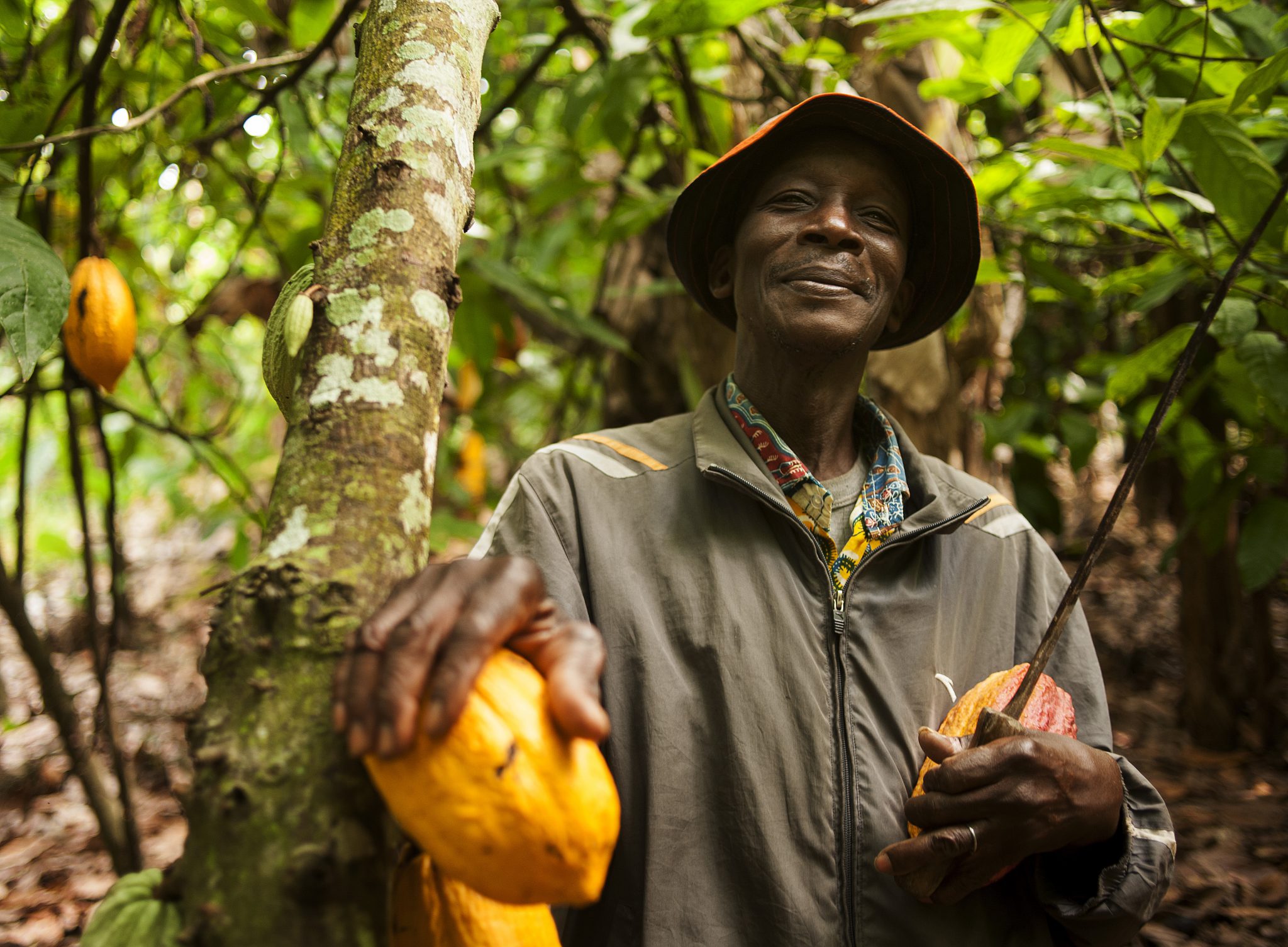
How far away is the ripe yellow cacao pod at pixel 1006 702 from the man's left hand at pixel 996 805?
9 centimetres

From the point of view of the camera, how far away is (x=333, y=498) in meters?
0.63

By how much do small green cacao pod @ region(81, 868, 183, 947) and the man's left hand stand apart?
823mm

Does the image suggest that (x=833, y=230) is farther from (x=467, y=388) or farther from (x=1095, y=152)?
(x=467, y=388)

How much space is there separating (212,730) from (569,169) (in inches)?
96.3

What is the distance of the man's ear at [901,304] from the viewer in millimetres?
1704

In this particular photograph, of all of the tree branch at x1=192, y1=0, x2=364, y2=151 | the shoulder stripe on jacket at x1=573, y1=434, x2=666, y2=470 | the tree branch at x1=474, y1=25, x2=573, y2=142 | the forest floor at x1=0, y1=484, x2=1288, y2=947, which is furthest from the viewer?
the forest floor at x1=0, y1=484, x2=1288, y2=947

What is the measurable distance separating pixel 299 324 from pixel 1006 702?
1.05m

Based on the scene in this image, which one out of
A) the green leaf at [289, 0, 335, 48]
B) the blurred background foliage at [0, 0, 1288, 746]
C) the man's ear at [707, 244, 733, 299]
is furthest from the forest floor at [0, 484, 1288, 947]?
the green leaf at [289, 0, 335, 48]

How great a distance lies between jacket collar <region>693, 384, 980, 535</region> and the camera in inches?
52.3

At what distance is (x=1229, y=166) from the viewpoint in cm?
152

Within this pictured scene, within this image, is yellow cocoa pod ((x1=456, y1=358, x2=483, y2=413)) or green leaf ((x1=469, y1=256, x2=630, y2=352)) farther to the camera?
yellow cocoa pod ((x1=456, y1=358, x2=483, y2=413))

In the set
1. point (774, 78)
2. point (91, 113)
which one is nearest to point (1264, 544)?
point (774, 78)

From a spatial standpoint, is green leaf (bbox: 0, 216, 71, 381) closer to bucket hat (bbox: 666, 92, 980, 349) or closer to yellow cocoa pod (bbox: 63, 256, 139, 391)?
yellow cocoa pod (bbox: 63, 256, 139, 391)

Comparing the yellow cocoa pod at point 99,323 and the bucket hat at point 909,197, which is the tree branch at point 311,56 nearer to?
the yellow cocoa pod at point 99,323
